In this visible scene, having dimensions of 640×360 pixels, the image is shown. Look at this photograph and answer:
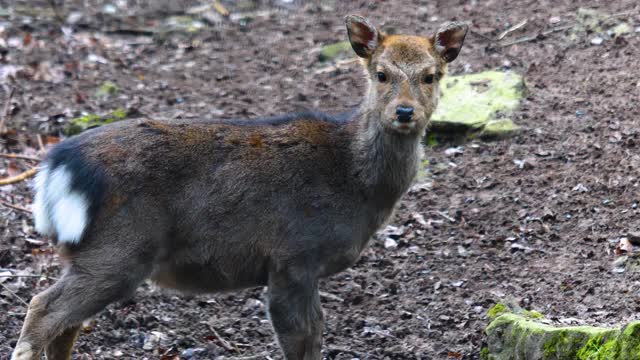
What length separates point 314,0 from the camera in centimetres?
1453

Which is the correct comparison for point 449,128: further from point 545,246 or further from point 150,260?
point 150,260

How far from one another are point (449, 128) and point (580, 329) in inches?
188

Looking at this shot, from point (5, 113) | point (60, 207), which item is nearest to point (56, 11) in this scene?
point (5, 113)

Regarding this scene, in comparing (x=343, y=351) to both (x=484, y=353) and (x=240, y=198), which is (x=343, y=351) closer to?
(x=484, y=353)

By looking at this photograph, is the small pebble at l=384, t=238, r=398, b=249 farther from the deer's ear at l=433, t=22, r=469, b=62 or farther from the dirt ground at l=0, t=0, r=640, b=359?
the deer's ear at l=433, t=22, r=469, b=62

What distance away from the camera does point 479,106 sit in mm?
10031

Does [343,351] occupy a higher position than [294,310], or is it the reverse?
[294,310]

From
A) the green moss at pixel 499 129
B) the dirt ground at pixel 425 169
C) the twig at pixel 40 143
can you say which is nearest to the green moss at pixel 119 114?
the dirt ground at pixel 425 169

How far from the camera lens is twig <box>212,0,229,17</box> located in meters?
14.2

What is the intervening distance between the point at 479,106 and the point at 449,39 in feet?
10.0

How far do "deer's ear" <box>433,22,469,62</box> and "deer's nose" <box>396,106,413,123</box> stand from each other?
726 mm

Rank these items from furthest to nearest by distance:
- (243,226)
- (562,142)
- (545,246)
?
(562,142), (545,246), (243,226)

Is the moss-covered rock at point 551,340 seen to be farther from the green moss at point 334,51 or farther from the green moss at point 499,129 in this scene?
the green moss at point 334,51

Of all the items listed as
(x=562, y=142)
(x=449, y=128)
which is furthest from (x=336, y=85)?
(x=562, y=142)
